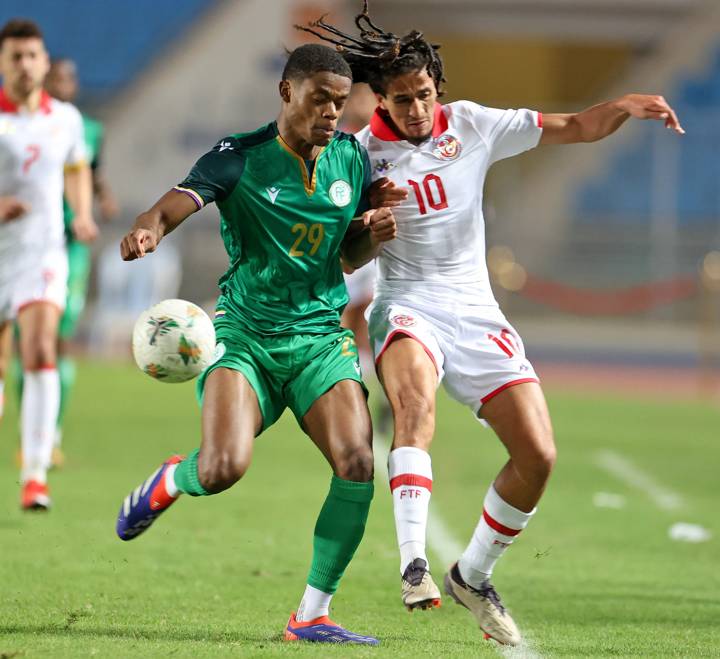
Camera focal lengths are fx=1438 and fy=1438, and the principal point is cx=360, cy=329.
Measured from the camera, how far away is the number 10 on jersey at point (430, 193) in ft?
20.2

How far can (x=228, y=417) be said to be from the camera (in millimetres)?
5410

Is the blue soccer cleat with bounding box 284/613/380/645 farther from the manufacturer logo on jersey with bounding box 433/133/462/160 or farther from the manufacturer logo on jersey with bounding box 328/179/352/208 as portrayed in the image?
the manufacturer logo on jersey with bounding box 433/133/462/160

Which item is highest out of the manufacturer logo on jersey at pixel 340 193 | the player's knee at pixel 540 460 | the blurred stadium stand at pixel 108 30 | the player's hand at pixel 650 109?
the player's hand at pixel 650 109

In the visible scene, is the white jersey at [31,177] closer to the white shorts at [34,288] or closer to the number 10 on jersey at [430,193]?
the white shorts at [34,288]

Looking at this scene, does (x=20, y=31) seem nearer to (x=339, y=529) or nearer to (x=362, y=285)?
(x=339, y=529)

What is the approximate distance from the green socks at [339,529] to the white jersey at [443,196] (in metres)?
1.05

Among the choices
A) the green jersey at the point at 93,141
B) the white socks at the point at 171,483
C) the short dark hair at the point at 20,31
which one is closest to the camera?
the white socks at the point at 171,483

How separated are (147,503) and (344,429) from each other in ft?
2.82

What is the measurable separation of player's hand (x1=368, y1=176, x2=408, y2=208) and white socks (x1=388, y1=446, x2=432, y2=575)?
1.00 meters

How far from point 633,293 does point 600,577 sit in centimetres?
1670

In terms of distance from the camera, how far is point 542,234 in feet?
78.0

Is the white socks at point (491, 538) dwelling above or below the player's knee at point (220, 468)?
Result: below

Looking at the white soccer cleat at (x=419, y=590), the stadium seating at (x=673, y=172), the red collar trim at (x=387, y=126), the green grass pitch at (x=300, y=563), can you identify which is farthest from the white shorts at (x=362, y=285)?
the stadium seating at (x=673, y=172)

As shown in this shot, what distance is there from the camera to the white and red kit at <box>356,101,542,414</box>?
5.98m
